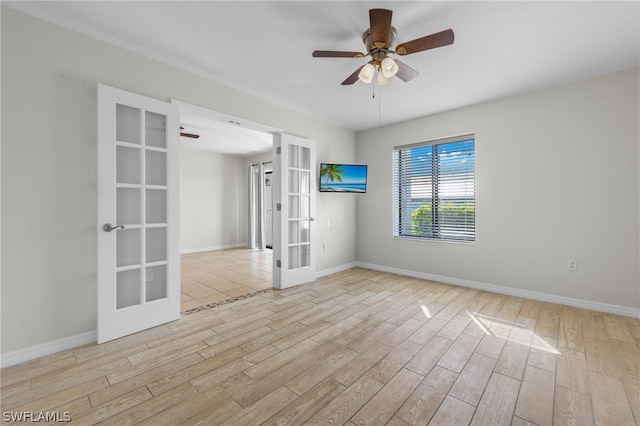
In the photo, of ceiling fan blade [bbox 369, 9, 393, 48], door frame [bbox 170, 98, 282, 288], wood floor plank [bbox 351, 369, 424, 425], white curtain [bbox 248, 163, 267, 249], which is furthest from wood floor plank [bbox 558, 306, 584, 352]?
white curtain [bbox 248, 163, 267, 249]

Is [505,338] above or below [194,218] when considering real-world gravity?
below

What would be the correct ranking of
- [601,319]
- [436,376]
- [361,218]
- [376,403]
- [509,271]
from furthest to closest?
[361,218] < [509,271] < [601,319] < [436,376] < [376,403]

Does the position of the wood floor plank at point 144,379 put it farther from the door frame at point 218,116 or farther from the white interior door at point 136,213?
the door frame at point 218,116

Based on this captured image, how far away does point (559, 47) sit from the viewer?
2477mm

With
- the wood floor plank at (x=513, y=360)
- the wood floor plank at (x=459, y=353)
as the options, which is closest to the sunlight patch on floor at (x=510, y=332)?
the wood floor plank at (x=513, y=360)

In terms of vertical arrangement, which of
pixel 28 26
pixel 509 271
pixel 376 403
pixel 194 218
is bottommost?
pixel 376 403

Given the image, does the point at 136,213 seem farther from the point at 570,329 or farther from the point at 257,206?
the point at 257,206

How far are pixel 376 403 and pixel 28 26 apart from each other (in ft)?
12.1

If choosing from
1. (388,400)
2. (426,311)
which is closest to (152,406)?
(388,400)

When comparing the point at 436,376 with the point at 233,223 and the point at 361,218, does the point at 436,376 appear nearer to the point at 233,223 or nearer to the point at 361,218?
the point at 361,218

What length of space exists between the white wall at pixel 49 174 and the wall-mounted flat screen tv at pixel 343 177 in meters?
2.71

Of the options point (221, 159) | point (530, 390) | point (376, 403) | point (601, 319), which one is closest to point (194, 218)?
point (221, 159)

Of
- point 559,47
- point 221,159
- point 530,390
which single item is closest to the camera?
point 530,390

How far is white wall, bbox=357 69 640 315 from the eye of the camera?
2.87 m
